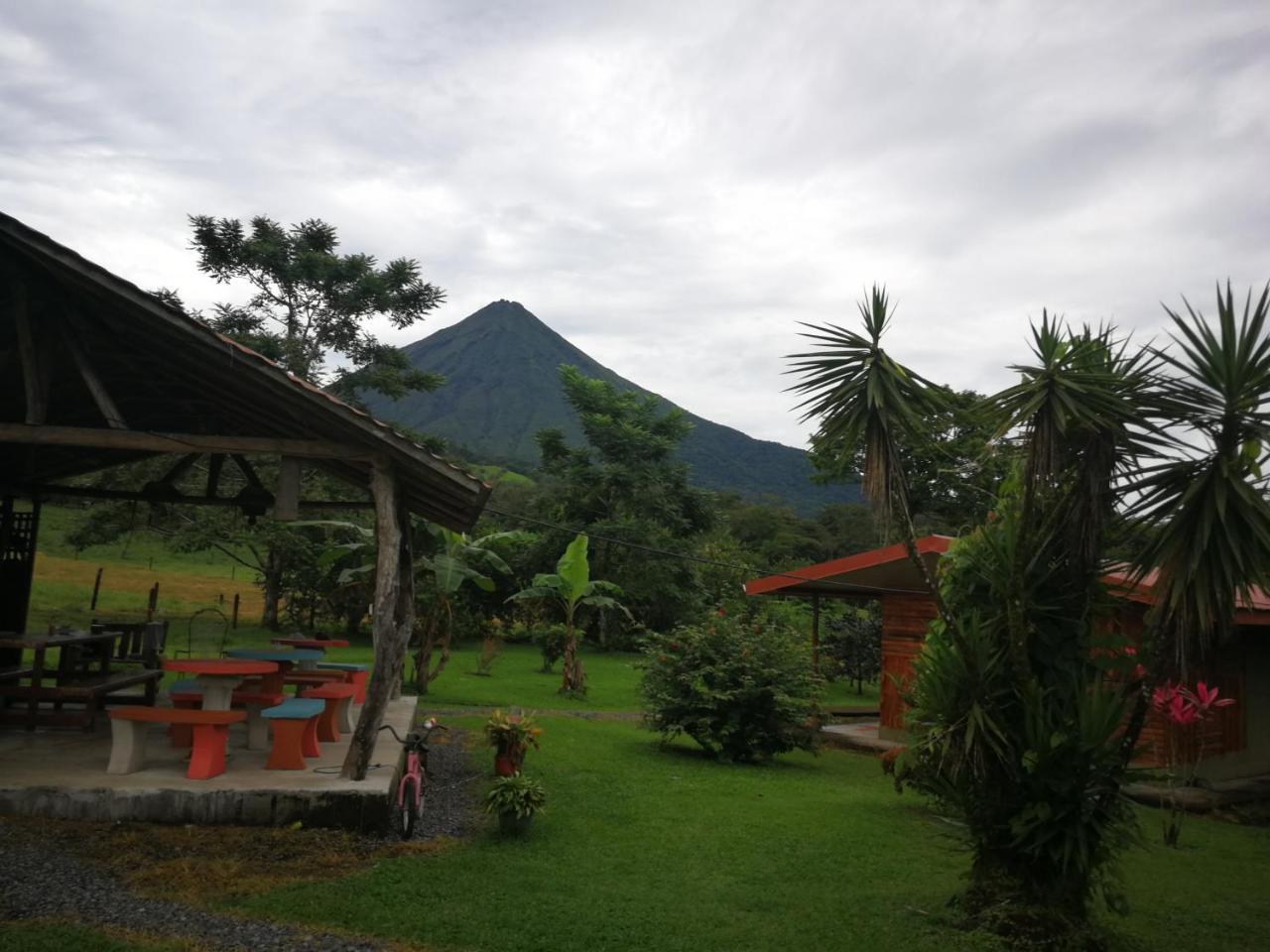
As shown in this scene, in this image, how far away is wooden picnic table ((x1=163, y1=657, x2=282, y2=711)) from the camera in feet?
24.7

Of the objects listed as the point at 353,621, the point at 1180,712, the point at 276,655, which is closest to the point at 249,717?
the point at 276,655

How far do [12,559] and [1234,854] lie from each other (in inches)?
519

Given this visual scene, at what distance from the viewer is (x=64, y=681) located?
953 cm

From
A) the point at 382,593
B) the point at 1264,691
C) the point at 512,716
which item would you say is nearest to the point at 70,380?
the point at 382,593

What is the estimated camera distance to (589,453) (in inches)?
1346

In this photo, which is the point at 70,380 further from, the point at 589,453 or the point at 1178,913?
the point at 589,453

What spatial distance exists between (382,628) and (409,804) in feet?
4.22

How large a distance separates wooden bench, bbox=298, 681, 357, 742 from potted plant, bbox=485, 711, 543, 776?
161 cm

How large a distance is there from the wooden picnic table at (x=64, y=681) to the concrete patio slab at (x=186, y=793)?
0.56 metres

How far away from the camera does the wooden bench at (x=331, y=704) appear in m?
8.87

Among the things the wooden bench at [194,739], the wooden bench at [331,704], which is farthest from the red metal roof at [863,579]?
the wooden bench at [194,739]

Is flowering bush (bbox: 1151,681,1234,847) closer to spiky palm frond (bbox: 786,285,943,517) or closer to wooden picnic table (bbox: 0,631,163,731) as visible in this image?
spiky palm frond (bbox: 786,285,943,517)

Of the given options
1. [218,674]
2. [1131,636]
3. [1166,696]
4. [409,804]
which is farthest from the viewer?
[1131,636]

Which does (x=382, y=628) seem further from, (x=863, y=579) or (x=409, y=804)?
(x=863, y=579)
